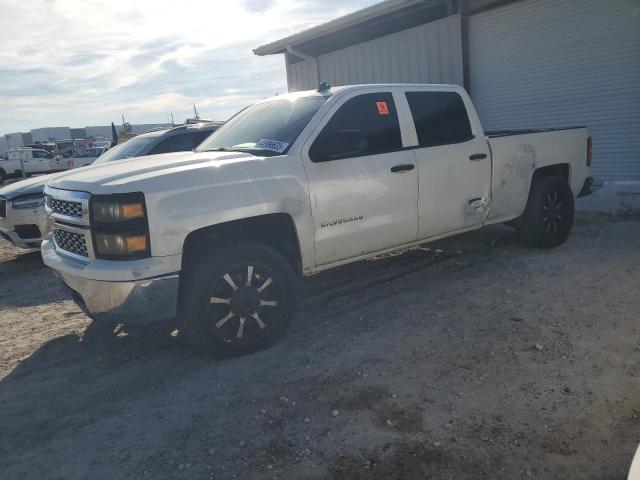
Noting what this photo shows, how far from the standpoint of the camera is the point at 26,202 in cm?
711

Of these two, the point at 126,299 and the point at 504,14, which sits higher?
the point at 504,14

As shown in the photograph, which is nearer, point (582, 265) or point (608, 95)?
point (582, 265)

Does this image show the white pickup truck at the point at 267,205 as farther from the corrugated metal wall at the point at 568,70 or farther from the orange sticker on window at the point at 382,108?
the corrugated metal wall at the point at 568,70

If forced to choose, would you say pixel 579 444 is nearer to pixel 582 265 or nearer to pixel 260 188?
pixel 260 188

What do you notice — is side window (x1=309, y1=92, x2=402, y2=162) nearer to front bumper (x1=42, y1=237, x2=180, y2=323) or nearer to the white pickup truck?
the white pickup truck

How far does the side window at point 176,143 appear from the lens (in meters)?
7.02

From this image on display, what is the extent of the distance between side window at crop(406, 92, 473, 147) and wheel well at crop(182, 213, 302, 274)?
64.7 inches

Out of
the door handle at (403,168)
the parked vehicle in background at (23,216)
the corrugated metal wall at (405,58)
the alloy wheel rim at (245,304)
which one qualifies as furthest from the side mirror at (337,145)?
the corrugated metal wall at (405,58)

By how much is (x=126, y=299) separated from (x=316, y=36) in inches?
430

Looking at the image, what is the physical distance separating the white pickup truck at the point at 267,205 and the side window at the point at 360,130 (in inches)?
0.4

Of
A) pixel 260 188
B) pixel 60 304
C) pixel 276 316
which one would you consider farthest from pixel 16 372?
pixel 260 188

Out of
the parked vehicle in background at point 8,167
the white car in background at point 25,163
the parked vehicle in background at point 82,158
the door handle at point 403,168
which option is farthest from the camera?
the white car in background at point 25,163

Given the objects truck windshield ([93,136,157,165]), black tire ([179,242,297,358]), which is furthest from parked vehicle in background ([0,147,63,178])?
black tire ([179,242,297,358])

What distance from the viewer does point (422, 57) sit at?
1127 cm
